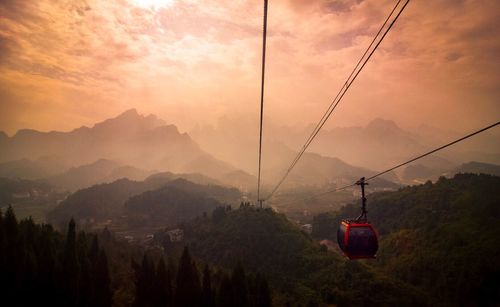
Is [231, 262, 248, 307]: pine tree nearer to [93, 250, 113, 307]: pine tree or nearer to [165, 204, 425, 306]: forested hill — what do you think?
Answer: [93, 250, 113, 307]: pine tree

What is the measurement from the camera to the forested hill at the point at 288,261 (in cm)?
8886

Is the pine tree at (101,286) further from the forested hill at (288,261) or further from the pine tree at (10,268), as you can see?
the forested hill at (288,261)

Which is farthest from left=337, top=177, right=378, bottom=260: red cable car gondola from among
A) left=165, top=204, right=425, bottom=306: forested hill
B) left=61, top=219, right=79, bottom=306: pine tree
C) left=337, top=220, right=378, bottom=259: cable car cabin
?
left=165, top=204, right=425, bottom=306: forested hill

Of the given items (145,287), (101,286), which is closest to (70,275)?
(101,286)

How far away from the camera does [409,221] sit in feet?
486

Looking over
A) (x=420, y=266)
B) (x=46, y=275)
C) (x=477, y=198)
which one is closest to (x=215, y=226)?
(x=420, y=266)

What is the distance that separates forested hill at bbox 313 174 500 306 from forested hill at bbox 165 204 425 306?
59.9 feet

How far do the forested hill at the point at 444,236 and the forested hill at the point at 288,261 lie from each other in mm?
18245

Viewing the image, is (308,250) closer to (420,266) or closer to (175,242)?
(420,266)

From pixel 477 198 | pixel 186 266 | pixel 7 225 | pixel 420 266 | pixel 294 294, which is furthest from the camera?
pixel 477 198

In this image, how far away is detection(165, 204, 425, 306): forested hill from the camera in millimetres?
88863

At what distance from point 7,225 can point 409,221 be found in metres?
154

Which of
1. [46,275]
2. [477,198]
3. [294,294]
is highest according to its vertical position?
[477,198]

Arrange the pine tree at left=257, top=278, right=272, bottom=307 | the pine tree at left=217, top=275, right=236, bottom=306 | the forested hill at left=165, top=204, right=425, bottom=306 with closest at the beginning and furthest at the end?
the pine tree at left=217, top=275, right=236, bottom=306 < the pine tree at left=257, top=278, right=272, bottom=307 < the forested hill at left=165, top=204, right=425, bottom=306
